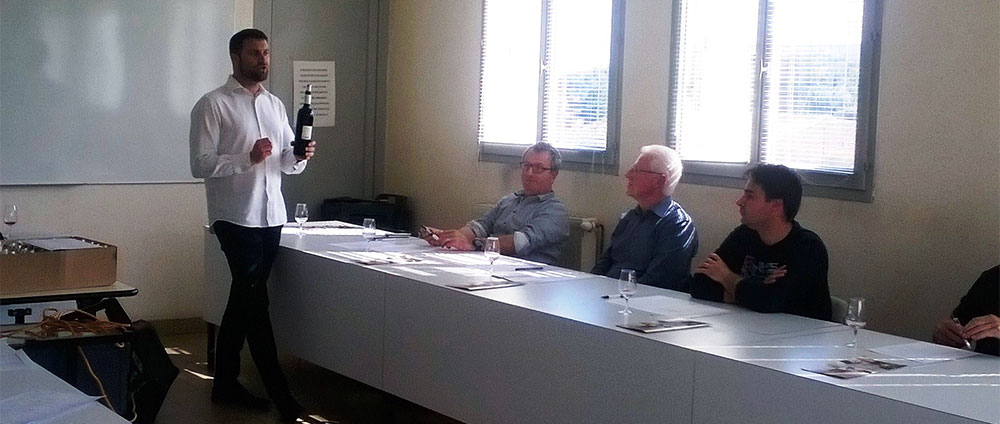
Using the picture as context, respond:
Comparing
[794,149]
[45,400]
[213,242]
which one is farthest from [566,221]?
[45,400]

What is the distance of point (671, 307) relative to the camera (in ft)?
11.5

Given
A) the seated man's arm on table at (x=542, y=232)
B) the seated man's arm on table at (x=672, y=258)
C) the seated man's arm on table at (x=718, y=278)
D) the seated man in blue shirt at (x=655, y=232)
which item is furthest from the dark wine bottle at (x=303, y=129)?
the seated man's arm on table at (x=718, y=278)

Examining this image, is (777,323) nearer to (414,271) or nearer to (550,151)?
(414,271)

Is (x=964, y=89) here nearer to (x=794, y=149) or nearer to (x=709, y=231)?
(x=794, y=149)

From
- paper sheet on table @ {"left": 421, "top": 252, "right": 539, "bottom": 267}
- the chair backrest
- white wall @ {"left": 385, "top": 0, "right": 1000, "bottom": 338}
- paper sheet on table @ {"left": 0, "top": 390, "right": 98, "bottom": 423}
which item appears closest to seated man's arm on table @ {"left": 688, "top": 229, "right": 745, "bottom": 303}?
the chair backrest

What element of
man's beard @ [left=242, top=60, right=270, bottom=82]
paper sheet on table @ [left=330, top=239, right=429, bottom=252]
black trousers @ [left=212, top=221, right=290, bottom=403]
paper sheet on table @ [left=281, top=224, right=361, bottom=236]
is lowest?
black trousers @ [left=212, top=221, right=290, bottom=403]

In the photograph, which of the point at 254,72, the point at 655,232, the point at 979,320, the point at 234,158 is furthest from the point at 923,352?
the point at 254,72

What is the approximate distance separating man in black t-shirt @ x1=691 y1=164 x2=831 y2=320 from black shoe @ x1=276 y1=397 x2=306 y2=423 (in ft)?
5.99

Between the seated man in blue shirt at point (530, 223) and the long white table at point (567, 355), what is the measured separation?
318mm

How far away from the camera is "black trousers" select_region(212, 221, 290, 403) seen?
451 centimetres

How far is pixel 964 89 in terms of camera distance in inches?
150

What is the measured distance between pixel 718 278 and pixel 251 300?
1.99 metres

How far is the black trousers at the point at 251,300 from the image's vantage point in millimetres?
4508

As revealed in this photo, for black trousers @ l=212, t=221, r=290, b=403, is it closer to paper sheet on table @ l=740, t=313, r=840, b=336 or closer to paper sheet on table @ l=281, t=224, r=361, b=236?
paper sheet on table @ l=281, t=224, r=361, b=236
